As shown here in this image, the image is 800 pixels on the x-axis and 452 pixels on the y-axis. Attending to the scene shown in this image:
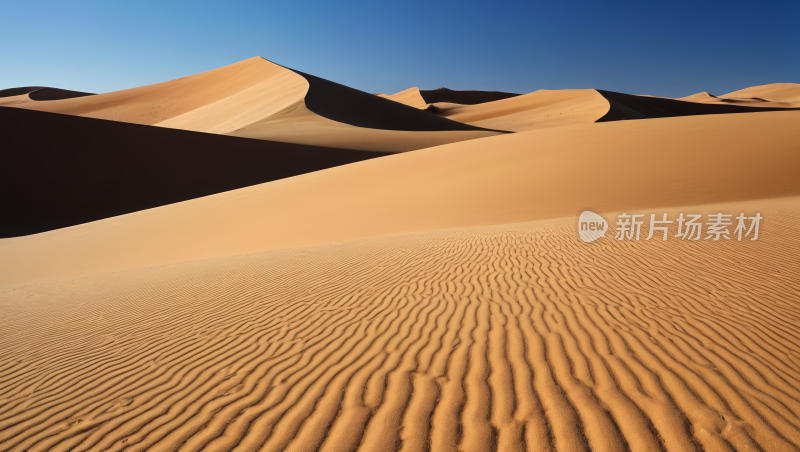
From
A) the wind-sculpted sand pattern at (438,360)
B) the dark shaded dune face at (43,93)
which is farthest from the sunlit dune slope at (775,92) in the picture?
the dark shaded dune face at (43,93)

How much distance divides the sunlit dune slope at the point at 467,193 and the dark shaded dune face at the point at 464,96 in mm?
90530

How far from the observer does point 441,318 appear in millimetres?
5098

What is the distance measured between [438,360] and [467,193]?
42.8 feet

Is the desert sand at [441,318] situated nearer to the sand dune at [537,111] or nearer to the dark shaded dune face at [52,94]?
the sand dune at [537,111]

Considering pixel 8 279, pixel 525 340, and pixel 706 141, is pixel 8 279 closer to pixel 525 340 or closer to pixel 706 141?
pixel 525 340

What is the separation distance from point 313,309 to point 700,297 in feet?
15.7

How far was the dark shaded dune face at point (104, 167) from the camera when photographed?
948 inches

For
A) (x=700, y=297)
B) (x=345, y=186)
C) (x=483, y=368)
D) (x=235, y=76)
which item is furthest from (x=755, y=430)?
(x=235, y=76)

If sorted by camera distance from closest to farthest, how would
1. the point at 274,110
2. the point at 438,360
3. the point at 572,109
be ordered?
the point at 438,360, the point at 274,110, the point at 572,109

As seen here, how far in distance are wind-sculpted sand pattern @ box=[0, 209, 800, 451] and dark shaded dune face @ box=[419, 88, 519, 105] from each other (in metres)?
105

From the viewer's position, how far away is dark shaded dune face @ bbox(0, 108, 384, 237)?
24.1m

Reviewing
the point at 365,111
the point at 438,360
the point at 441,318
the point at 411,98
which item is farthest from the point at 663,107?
the point at 438,360

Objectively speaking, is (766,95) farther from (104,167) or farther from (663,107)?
(104,167)

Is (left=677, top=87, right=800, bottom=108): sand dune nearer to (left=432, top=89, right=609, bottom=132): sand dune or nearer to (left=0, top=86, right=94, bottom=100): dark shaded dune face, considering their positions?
(left=432, top=89, right=609, bottom=132): sand dune
